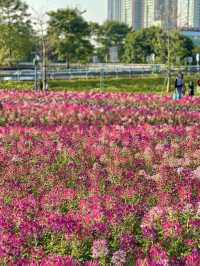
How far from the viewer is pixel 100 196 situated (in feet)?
19.7

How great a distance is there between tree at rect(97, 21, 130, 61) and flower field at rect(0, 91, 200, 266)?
63078 mm

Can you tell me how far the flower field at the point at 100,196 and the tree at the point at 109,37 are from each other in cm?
6308

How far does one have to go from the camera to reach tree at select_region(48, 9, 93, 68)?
168 ft

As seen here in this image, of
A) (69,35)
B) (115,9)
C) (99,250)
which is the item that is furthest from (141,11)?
(99,250)

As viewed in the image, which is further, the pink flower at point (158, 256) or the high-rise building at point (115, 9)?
the high-rise building at point (115, 9)

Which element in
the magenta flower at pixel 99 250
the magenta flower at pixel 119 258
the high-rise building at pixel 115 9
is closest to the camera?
Result: the magenta flower at pixel 119 258

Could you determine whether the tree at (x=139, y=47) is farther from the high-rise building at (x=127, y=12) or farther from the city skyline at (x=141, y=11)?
the high-rise building at (x=127, y=12)

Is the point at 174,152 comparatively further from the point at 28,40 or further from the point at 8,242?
the point at 28,40

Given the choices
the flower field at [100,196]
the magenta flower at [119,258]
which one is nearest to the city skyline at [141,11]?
the flower field at [100,196]

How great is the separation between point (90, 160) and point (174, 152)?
1193mm

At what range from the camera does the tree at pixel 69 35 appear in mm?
51312

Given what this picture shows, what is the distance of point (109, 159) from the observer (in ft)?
26.7

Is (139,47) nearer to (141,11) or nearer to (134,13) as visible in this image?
(134,13)

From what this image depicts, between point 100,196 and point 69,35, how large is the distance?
47.3 m
